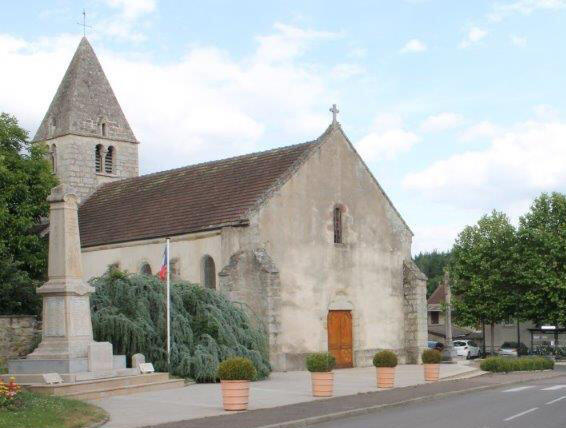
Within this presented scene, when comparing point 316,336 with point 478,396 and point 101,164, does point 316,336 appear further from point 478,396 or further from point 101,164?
point 101,164

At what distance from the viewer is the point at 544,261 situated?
50531 mm

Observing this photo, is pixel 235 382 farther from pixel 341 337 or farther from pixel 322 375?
pixel 341 337

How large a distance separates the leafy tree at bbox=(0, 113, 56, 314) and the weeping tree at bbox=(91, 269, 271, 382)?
6.85 metres

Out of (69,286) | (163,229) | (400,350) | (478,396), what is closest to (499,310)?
(400,350)

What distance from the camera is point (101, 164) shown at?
4981 centimetres

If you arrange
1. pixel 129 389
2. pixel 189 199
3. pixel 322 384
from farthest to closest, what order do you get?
pixel 189 199 → pixel 322 384 → pixel 129 389

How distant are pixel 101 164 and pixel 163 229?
14424 mm

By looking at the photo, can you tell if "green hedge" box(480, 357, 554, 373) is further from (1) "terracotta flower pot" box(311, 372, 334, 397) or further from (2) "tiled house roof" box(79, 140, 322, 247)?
(1) "terracotta flower pot" box(311, 372, 334, 397)

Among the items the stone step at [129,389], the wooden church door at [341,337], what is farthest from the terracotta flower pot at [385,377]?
the wooden church door at [341,337]

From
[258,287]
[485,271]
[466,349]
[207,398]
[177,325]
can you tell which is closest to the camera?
[207,398]

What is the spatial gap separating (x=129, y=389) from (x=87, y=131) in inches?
1148

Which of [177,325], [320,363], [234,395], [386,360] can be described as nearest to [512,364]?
[386,360]

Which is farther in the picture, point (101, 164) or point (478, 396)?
point (101, 164)

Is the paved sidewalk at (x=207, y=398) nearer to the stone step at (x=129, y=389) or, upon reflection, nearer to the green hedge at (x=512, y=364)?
the stone step at (x=129, y=389)
